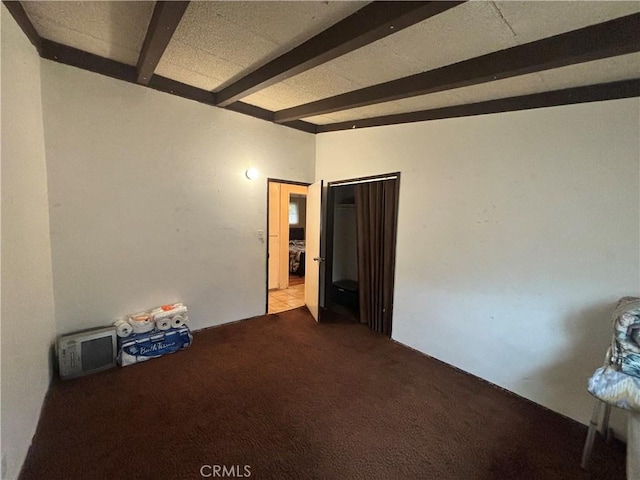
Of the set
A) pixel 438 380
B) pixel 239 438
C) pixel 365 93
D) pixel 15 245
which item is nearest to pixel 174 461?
pixel 239 438

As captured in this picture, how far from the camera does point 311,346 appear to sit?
3096 millimetres

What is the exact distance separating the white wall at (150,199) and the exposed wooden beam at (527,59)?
1.73 meters

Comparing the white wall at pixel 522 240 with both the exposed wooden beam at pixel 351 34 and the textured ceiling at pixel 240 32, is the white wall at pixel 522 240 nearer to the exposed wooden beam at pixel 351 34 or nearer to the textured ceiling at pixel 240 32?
the exposed wooden beam at pixel 351 34

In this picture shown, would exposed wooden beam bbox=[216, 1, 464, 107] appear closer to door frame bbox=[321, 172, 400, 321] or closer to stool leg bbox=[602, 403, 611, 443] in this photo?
door frame bbox=[321, 172, 400, 321]

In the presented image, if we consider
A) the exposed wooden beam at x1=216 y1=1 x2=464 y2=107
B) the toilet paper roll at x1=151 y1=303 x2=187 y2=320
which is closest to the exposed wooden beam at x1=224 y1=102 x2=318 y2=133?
the exposed wooden beam at x1=216 y1=1 x2=464 y2=107

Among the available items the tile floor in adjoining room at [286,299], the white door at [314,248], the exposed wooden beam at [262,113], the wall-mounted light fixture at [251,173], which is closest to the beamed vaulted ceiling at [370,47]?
the exposed wooden beam at [262,113]

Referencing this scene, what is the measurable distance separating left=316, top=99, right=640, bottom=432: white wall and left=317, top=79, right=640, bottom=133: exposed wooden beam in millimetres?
54

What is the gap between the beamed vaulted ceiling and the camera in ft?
4.71

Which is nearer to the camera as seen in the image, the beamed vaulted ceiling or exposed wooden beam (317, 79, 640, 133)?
the beamed vaulted ceiling

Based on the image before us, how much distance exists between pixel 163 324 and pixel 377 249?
2528 mm

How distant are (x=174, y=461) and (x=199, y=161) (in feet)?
8.61

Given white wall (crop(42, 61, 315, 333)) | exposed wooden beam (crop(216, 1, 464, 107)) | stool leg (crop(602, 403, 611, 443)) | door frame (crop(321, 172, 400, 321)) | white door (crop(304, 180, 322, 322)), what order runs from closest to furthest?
exposed wooden beam (crop(216, 1, 464, 107)) < stool leg (crop(602, 403, 611, 443)) < white wall (crop(42, 61, 315, 333)) < door frame (crop(321, 172, 400, 321)) < white door (crop(304, 180, 322, 322))

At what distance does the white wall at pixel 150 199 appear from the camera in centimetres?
238

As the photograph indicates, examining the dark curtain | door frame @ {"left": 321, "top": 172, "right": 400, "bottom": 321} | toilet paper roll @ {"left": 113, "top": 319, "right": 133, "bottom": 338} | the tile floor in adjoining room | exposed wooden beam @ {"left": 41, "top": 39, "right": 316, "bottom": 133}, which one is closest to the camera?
exposed wooden beam @ {"left": 41, "top": 39, "right": 316, "bottom": 133}
